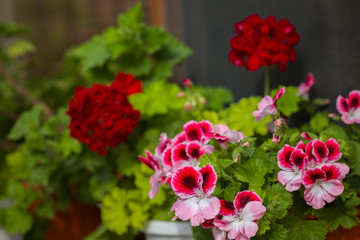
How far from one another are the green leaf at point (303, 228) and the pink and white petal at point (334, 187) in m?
0.07

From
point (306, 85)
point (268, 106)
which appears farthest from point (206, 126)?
point (306, 85)

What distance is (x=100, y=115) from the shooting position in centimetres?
105

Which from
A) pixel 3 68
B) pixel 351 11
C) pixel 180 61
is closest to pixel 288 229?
pixel 351 11

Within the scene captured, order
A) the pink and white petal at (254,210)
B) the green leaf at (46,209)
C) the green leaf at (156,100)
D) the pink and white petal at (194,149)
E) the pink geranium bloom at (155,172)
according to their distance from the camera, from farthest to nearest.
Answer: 1. the green leaf at (46,209)
2. the green leaf at (156,100)
3. the pink geranium bloom at (155,172)
4. the pink and white petal at (194,149)
5. the pink and white petal at (254,210)

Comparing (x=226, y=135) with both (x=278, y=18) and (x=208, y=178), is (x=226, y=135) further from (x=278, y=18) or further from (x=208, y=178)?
(x=278, y=18)

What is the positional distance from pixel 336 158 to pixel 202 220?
24cm

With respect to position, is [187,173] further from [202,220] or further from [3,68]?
[3,68]

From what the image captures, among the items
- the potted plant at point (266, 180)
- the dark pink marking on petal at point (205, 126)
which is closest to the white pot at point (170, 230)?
the potted plant at point (266, 180)

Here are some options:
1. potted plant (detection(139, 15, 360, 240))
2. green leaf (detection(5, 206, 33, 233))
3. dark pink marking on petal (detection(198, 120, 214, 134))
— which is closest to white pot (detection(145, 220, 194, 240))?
potted plant (detection(139, 15, 360, 240))

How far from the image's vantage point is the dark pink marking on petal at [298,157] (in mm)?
705

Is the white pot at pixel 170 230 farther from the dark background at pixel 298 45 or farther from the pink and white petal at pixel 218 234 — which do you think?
the dark background at pixel 298 45

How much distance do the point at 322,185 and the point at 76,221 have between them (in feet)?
3.51

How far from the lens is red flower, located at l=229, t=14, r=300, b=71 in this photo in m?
0.99

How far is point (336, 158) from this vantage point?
71 centimetres
